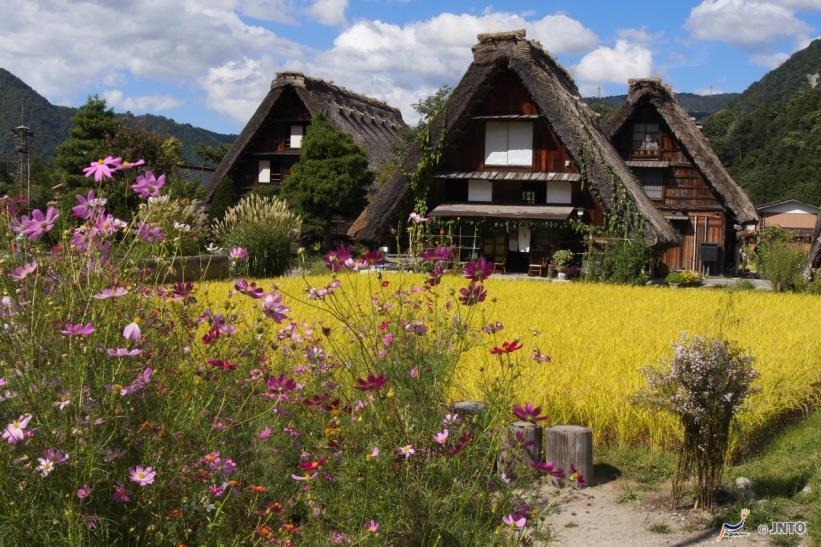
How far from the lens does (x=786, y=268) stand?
13820mm

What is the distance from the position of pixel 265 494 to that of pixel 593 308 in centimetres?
750

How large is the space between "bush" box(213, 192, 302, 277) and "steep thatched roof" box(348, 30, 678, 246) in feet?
7.16

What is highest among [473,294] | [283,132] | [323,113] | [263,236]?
[323,113]

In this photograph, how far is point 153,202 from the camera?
261cm

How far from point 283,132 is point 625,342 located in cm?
1995

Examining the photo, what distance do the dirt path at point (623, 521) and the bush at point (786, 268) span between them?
36.3ft

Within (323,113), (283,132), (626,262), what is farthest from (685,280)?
(283,132)

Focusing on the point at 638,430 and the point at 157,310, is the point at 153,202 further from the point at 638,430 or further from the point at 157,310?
the point at 638,430

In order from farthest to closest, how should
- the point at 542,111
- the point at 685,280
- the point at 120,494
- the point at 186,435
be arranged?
the point at 542,111 < the point at 685,280 < the point at 186,435 < the point at 120,494

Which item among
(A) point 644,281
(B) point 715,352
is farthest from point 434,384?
(A) point 644,281

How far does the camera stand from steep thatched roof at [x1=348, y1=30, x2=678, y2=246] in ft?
50.4

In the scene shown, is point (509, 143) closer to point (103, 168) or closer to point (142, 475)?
point (103, 168)

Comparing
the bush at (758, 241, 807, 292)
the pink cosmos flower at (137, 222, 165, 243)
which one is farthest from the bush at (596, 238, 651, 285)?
the pink cosmos flower at (137, 222, 165, 243)

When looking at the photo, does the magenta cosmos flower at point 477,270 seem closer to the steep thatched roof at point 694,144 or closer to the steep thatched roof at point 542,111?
the steep thatched roof at point 542,111
